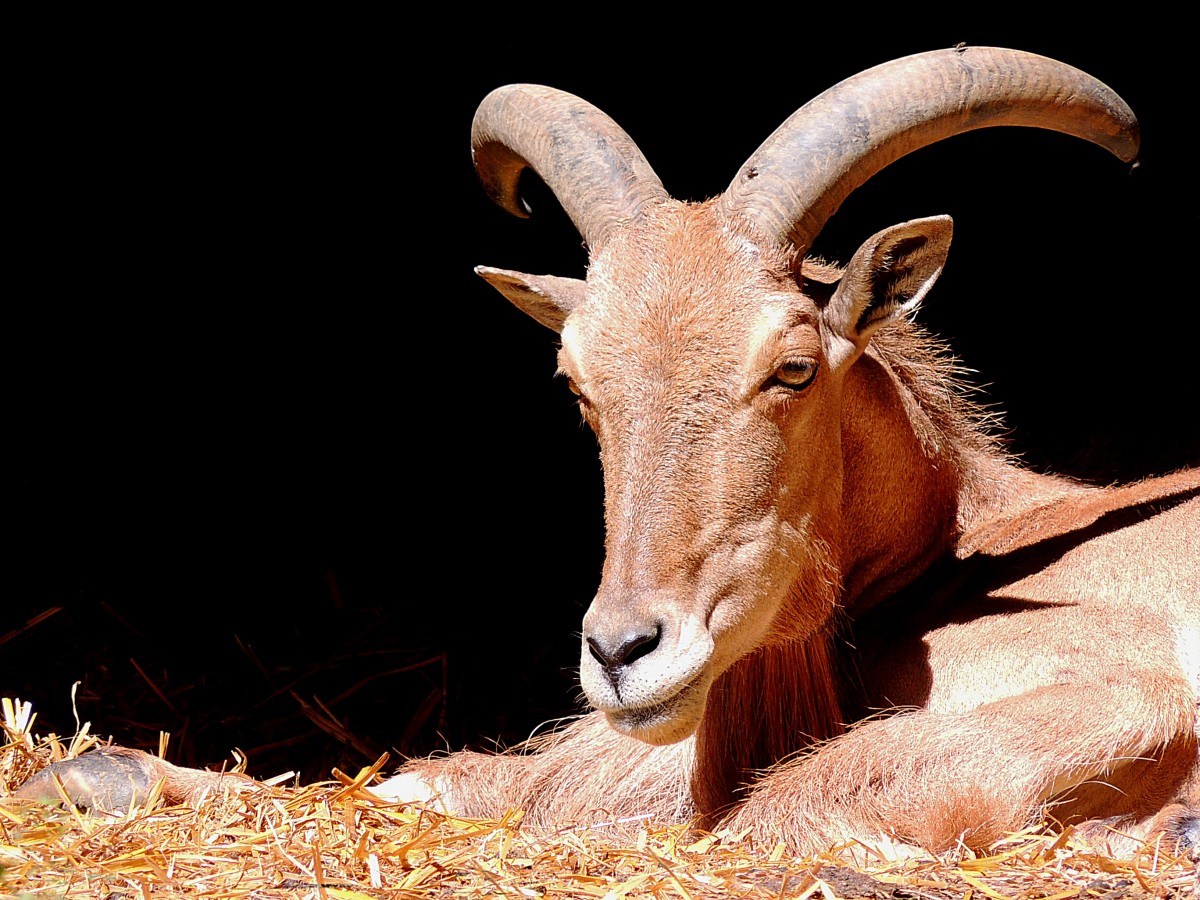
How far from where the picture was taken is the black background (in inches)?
261

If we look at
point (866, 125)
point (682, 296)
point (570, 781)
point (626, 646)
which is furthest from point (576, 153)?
point (570, 781)

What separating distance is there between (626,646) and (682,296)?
39.2 inches

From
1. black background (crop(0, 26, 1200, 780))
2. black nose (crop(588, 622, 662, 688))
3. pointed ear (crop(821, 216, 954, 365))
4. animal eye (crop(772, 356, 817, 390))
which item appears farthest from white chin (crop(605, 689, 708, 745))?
black background (crop(0, 26, 1200, 780))

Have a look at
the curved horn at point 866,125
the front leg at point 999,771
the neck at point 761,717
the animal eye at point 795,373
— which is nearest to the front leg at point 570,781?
the neck at point 761,717

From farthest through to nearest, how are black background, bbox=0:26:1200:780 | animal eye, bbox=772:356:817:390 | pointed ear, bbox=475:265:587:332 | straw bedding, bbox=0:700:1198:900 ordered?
black background, bbox=0:26:1200:780 < pointed ear, bbox=475:265:587:332 < animal eye, bbox=772:356:817:390 < straw bedding, bbox=0:700:1198:900

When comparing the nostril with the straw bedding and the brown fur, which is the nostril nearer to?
the brown fur

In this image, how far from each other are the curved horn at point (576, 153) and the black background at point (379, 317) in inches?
106

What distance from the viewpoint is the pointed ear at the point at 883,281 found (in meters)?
3.74

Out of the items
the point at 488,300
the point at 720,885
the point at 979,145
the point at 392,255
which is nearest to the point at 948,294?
the point at 979,145

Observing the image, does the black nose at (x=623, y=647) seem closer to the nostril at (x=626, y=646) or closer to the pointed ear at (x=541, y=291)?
the nostril at (x=626, y=646)

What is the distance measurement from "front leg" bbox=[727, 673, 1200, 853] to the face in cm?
44

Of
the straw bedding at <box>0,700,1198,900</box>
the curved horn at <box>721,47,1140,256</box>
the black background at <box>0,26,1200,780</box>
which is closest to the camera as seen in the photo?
the straw bedding at <box>0,700,1198,900</box>

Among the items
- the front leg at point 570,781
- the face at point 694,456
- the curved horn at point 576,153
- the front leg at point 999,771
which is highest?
the curved horn at point 576,153

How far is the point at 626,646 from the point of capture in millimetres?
3283
